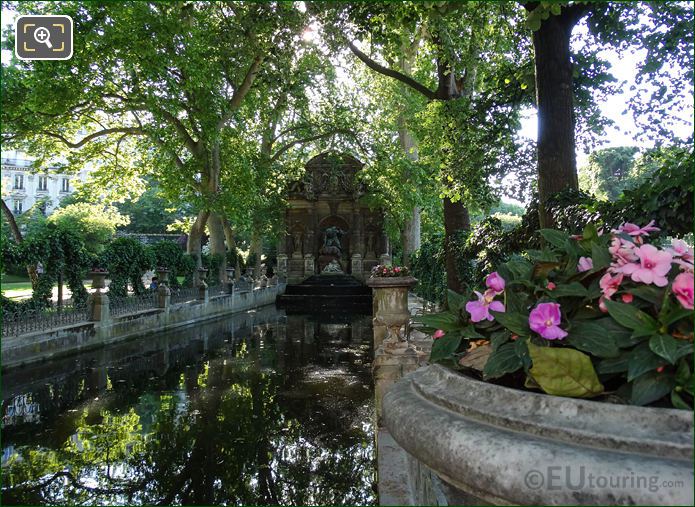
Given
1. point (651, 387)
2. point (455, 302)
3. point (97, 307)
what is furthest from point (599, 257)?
point (97, 307)

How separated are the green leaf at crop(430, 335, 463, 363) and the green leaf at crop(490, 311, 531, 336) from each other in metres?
0.32

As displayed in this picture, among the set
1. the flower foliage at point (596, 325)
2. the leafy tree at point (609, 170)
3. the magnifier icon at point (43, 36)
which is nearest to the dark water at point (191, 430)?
the flower foliage at point (596, 325)

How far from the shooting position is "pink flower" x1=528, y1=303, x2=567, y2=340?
6.15 ft

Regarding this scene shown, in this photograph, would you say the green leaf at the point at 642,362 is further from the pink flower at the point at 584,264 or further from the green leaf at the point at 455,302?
the green leaf at the point at 455,302

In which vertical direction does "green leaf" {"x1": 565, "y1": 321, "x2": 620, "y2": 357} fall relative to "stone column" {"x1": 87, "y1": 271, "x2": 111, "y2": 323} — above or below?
above

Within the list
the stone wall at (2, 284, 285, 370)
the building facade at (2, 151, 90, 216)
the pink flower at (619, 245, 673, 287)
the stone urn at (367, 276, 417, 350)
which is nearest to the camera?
the pink flower at (619, 245, 673, 287)

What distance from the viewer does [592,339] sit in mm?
1836

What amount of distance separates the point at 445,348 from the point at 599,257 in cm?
80

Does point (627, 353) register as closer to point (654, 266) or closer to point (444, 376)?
point (654, 266)

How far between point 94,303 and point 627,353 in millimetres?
13004

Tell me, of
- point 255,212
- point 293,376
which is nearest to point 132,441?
point 293,376

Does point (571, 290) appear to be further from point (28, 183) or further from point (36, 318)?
point (28, 183)

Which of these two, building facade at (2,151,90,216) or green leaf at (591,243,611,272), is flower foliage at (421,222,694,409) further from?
building facade at (2,151,90,216)

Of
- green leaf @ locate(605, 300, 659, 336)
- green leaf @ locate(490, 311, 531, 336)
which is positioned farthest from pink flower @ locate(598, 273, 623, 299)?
green leaf @ locate(490, 311, 531, 336)
